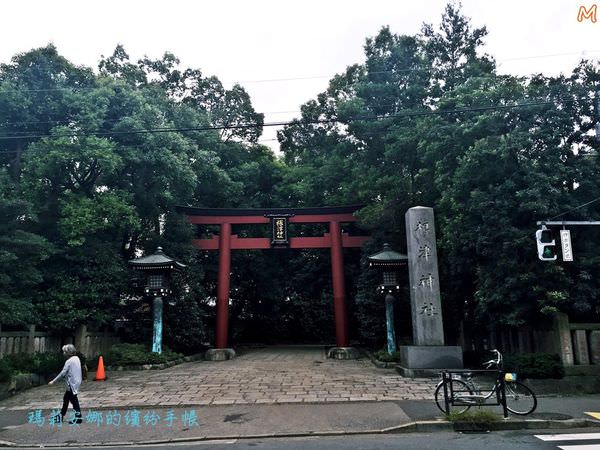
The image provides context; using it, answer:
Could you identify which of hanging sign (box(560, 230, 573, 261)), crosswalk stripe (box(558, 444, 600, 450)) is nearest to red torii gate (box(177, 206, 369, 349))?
hanging sign (box(560, 230, 573, 261))

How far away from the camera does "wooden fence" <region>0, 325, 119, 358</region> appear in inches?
561

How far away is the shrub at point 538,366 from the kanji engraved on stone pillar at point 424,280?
2.98m

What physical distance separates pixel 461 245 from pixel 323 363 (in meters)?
7.56

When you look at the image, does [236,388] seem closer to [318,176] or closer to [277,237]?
[277,237]

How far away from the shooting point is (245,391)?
11.9m

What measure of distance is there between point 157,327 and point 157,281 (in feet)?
5.93

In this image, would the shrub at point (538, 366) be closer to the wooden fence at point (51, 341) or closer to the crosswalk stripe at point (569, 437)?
the crosswalk stripe at point (569, 437)

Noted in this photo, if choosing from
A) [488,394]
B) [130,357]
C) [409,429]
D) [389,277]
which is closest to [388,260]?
[389,277]

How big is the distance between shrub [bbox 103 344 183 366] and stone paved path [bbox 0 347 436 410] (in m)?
0.70

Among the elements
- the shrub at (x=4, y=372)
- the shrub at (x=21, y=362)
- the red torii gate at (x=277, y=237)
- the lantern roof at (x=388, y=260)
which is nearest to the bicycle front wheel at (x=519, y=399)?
the lantern roof at (x=388, y=260)

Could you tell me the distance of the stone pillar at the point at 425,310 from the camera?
45.4ft

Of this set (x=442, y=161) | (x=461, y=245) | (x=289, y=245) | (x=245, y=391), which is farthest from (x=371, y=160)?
(x=245, y=391)

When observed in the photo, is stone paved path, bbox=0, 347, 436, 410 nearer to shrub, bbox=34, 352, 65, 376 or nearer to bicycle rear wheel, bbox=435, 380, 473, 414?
shrub, bbox=34, 352, 65, 376

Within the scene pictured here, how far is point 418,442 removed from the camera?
7051mm
